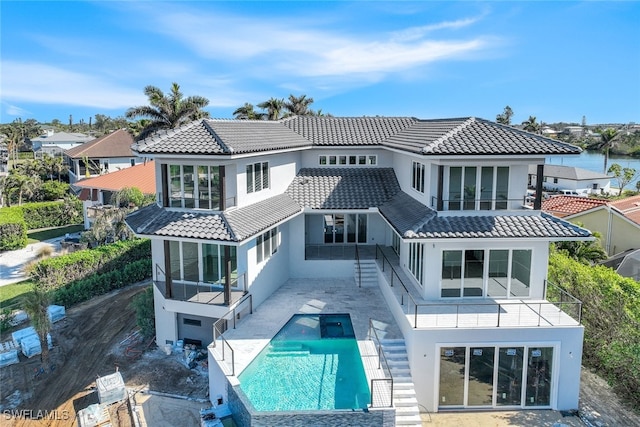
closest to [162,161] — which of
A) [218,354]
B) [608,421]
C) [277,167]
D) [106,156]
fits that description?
[277,167]

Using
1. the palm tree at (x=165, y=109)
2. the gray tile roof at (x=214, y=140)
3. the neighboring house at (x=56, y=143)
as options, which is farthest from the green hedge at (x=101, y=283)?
the neighboring house at (x=56, y=143)

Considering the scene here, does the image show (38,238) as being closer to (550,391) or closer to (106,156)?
(106,156)

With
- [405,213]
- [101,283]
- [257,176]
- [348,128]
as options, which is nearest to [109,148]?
[101,283]

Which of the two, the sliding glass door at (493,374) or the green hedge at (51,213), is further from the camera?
the green hedge at (51,213)

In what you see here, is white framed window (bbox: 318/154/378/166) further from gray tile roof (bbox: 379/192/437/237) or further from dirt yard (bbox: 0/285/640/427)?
dirt yard (bbox: 0/285/640/427)

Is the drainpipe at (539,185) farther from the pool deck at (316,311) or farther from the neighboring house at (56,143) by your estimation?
the neighboring house at (56,143)

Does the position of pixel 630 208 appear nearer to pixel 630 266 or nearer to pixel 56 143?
pixel 630 266
